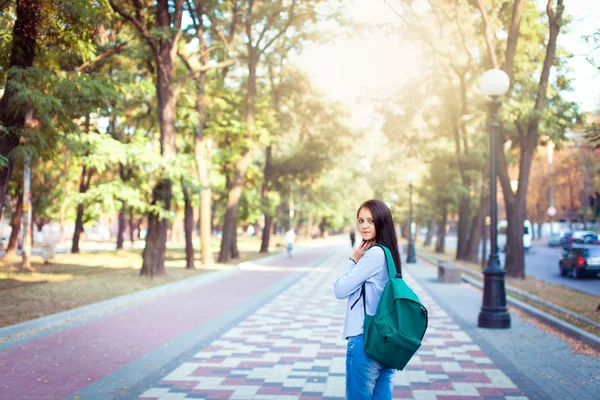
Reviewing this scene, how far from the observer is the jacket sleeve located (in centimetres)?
364

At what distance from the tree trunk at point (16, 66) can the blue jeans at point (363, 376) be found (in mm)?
8290

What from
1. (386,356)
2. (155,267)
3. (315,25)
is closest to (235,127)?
(315,25)

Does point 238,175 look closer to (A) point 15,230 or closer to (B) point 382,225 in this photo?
(A) point 15,230

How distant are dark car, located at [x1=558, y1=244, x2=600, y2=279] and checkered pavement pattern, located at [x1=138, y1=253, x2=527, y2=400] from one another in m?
13.9

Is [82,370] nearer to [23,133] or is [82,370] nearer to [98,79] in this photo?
[23,133]

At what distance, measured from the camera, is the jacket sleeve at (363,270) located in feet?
11.9

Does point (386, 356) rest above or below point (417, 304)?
below

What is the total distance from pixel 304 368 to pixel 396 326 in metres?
4.61

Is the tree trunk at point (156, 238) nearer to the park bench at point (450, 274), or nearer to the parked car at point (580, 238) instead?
the park bench at point (450, 274)

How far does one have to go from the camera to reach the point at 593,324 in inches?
416

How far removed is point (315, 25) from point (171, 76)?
9520mm

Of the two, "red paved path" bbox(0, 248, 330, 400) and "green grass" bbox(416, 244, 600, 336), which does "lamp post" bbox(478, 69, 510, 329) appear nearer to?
"green grass" bbox(416, 244, 600, 336)

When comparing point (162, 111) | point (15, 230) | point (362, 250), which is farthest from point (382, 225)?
point (15, 230)

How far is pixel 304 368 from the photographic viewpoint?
7828mm
